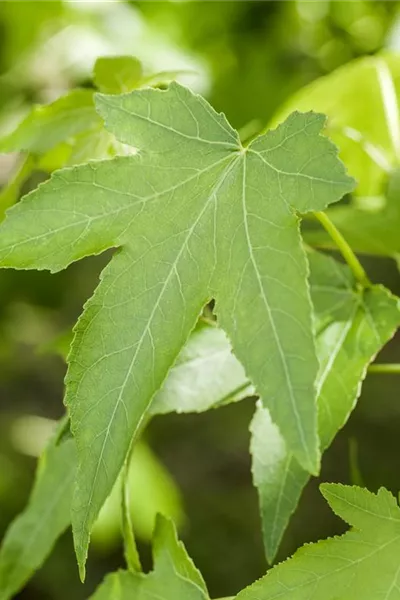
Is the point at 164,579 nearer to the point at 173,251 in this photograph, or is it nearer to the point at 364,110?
the point at 173,251

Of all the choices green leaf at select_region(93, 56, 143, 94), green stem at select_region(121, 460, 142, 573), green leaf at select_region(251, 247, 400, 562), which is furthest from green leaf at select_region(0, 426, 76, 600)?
green leaf at select_region(93, 56, 143, 94)

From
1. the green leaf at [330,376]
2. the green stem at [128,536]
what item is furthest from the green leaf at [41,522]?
the green leaf at [330,376]

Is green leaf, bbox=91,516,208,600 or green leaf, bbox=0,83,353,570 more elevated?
green leaf, bbox=0,83,353,570

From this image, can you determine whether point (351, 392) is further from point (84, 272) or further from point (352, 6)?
point (84, 272)

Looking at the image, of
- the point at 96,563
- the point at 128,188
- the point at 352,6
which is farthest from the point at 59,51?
the point at 96,563

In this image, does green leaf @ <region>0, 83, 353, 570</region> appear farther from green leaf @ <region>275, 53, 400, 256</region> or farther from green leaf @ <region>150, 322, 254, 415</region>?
green leaf @ <region>275, 53, 400, 256</region>
